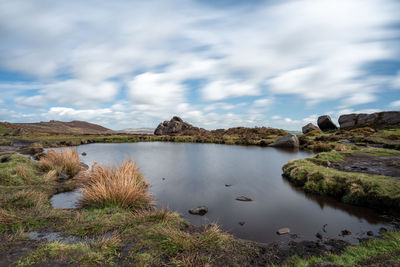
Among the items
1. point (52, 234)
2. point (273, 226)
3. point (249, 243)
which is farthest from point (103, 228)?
point (273, 226)

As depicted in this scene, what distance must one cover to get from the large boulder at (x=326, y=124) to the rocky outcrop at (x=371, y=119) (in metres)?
3.67

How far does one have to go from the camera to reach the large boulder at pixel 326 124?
7358 centimetres

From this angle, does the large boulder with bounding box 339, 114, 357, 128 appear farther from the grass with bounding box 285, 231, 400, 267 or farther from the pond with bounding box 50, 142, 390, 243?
the grass with bounding box 285, 231, 400, 267

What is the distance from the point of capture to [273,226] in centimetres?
838

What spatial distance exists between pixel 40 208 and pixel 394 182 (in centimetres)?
1667

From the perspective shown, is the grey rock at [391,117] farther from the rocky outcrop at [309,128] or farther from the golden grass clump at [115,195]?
the golden grass clump at [115,195]

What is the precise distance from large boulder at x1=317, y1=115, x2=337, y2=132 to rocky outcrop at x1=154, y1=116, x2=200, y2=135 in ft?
174

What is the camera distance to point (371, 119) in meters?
69.3

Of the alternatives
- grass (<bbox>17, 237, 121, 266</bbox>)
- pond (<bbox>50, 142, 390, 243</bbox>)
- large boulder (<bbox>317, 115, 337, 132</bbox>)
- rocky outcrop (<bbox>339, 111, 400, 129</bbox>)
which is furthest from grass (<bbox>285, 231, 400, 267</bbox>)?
large boulder (<bbox>317, 115, 337, 132</bbox>)

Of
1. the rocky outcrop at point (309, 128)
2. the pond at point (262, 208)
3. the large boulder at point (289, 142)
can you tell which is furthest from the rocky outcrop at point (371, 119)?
the pond at point (262, 208)

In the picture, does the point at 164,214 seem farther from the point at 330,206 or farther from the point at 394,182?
the point at 394,182

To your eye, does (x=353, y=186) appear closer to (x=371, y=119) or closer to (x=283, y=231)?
(x=283, y=231)

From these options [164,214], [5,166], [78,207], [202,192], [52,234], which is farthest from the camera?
[5,166]

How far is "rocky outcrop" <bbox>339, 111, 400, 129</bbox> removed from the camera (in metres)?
63.9
